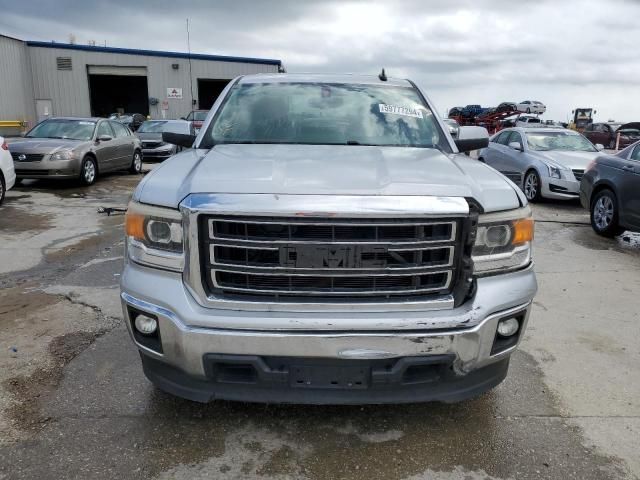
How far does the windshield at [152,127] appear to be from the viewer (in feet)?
60.1

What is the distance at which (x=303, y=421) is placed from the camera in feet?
9.50

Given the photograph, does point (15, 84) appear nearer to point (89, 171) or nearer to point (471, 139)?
point (89, 171)

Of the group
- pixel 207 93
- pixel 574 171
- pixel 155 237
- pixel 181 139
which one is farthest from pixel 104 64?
pixel 155 237

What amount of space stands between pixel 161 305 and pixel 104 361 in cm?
146

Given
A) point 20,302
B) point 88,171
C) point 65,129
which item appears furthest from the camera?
point 65,129

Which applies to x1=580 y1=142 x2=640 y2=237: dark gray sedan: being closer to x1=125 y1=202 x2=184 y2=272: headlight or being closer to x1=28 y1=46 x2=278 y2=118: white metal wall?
x1=125 y1=202 x2=184 y2=272: headlight

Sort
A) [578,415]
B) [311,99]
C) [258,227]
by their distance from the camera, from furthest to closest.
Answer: [311,99], [578,415], [258,227]

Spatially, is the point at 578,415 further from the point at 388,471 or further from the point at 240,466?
the point at 240,466

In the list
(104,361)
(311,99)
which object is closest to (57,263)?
(104,361)

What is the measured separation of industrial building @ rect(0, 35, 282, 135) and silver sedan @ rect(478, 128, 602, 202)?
2472 centimetres

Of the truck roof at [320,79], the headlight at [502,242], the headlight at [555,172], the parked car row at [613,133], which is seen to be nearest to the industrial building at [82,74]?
the parked car row at [613,133]

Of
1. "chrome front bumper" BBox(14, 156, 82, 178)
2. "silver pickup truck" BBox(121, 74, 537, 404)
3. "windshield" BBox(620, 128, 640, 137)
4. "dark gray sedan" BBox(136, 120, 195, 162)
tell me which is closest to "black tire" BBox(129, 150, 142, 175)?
"dark gray sedan" BBox(136, 120, 195, 162)

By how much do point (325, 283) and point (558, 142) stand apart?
35.7ft

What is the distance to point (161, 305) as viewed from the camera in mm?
2408
